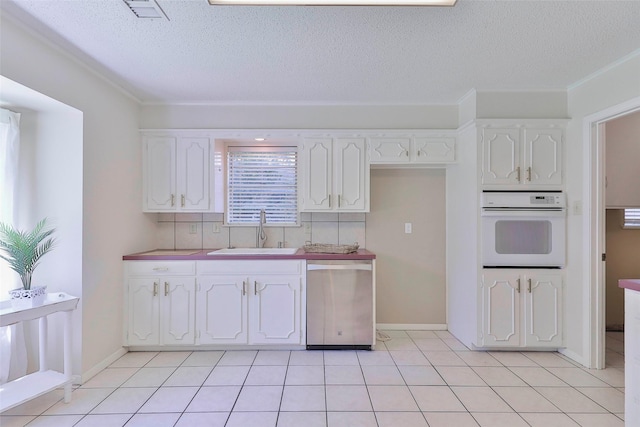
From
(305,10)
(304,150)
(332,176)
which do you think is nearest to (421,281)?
(332,176)

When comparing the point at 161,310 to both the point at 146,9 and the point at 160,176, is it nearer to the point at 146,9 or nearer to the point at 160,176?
A: the point at 160,176

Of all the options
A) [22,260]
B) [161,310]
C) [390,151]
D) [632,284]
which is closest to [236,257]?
[161,310]

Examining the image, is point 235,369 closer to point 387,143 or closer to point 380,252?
point 380,252

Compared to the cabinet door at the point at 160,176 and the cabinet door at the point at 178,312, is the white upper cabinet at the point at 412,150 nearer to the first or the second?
Answer: the cabinet door at the point at 160,176

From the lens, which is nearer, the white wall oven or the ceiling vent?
the ceiling vent

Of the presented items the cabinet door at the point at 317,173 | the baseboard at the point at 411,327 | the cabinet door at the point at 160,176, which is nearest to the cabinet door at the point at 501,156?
the cabinet door at the point at 317,173

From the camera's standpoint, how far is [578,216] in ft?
8.97

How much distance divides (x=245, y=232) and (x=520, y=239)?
8.69 ft

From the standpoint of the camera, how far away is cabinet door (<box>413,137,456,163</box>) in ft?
10.5

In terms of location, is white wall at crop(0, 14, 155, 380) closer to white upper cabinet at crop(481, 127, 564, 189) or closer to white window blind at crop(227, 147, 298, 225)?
white window blind at crop(227, 147, 298, 225)

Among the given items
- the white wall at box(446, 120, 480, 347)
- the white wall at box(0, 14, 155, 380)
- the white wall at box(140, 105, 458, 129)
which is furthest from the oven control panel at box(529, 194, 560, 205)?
the white wall at box(0, 14, 155, 380)

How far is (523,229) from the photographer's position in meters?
2.88

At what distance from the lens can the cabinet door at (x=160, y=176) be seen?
3.20m

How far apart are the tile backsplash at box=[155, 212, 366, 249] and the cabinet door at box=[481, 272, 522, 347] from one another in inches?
49.7
